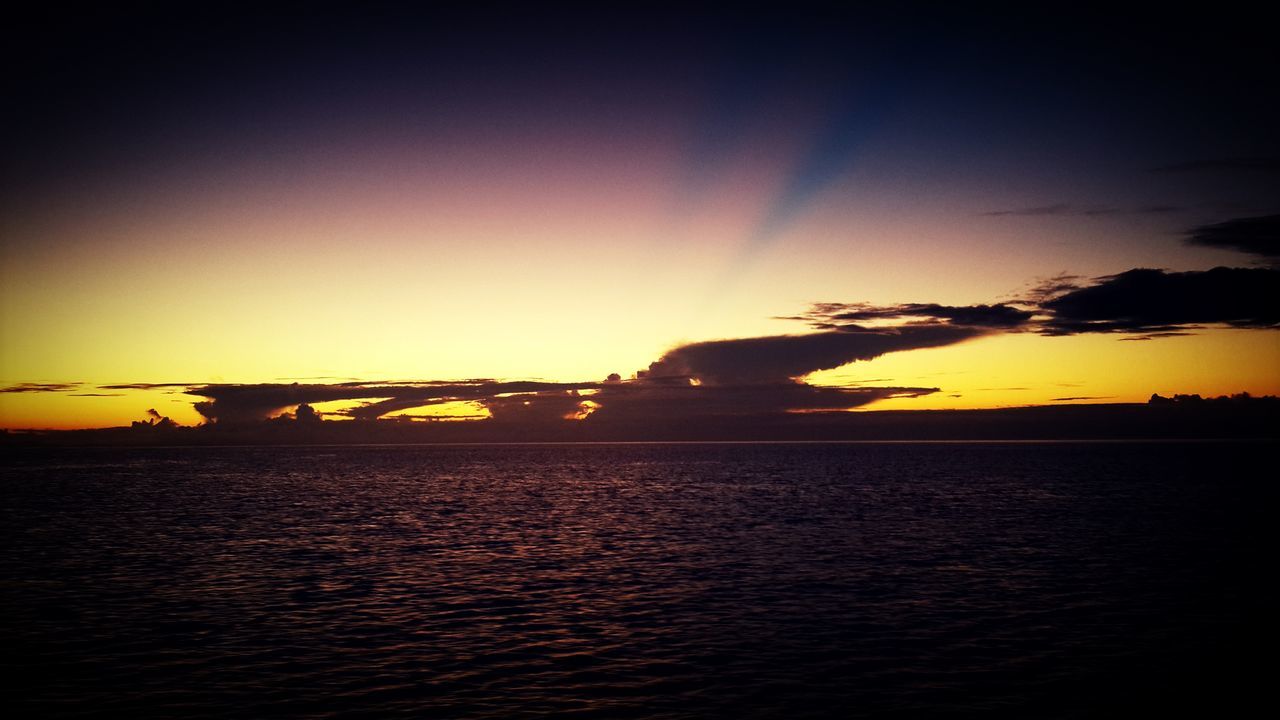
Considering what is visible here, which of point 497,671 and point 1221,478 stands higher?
point 497,671

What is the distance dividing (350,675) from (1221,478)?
159575mm

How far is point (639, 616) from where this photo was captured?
3219cm

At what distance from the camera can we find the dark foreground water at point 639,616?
73.4 feet

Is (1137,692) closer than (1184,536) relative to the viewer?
Yes

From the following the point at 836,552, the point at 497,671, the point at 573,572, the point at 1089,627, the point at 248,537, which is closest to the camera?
the point at 497,671

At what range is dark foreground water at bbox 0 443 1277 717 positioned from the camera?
22375 millimetres

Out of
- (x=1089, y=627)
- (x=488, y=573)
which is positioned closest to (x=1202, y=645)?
(x=1089, y=627)

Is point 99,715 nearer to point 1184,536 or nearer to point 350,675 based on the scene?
point 350,675

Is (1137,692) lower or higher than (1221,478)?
higher

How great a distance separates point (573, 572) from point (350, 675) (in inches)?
772

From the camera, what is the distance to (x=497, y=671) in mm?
24422

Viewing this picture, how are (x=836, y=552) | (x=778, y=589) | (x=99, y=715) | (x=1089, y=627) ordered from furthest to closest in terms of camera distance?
(x=836, y=552) → (x=778, y=589) → (x=1089, y=627) → (x=99, y=715)

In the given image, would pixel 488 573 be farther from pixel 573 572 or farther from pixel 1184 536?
pixel 1184 536

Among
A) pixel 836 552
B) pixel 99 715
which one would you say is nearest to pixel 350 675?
pixel 99 715
